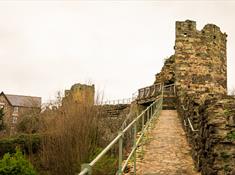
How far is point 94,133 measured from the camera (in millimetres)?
20828

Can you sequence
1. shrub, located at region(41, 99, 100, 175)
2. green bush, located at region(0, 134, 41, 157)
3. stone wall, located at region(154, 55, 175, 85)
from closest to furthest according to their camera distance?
shrub, located at region(41, 99, 100, 175)
green bush, located at region(0, 134, 41, 157)
stone wall, located at region(154, 55, 175, 85)

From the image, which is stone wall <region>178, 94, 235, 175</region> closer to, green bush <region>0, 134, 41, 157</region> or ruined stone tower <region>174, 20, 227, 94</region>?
green bush <region>0, 134, 41, 157</region>

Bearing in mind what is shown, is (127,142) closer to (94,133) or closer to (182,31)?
(94,133)

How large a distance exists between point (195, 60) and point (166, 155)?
18975 millimetres

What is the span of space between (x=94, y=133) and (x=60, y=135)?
5.41ft

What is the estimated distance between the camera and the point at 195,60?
28.3 metres

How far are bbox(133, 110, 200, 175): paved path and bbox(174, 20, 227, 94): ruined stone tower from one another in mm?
14038

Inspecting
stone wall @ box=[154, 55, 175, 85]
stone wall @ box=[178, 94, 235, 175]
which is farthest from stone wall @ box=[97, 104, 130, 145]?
stone wall @ box=[178, 94, 235, 175]

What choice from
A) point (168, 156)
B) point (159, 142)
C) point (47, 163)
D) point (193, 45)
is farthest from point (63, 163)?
point (193, 45)

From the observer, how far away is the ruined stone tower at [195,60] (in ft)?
92.1

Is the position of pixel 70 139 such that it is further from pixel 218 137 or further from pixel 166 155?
pixel 218 137

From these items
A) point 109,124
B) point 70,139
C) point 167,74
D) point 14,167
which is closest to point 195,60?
point 167,74

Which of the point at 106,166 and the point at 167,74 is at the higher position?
the point at 167,74

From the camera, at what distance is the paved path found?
27.7 ft
